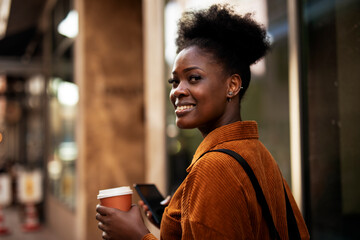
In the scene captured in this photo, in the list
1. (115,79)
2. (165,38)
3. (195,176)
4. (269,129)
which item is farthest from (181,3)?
(195,176)

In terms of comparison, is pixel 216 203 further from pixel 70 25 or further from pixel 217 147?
pixel 70 25

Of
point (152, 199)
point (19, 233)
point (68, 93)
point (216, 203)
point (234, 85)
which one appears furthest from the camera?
point (19, 233)

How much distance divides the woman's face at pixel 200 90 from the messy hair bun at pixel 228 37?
0.05 metres

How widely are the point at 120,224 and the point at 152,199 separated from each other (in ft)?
1.64

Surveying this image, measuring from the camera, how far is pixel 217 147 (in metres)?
1.43

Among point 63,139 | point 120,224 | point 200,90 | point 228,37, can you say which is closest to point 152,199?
point 120,224

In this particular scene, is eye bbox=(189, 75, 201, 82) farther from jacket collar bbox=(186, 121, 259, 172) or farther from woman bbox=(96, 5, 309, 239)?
jacket collar bbox=(186, 121, 259, 172)

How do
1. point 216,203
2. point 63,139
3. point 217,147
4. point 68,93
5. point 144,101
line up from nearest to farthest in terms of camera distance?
point 216,203
point 217,147
point 144,101
point 68,93
point 63,139

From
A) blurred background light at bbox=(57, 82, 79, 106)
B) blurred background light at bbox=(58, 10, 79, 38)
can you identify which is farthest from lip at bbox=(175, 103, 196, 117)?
blurred background light at bbox=(58, 10, 79, 38)

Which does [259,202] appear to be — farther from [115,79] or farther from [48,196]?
[48,196]

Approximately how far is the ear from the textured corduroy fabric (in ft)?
0.44

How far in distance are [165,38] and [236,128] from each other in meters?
3.12

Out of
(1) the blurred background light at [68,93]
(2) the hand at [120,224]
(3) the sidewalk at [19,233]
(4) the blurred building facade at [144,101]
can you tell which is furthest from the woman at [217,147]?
(3) the sidewalk at [19,233]

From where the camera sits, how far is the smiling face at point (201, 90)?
4.96ft
